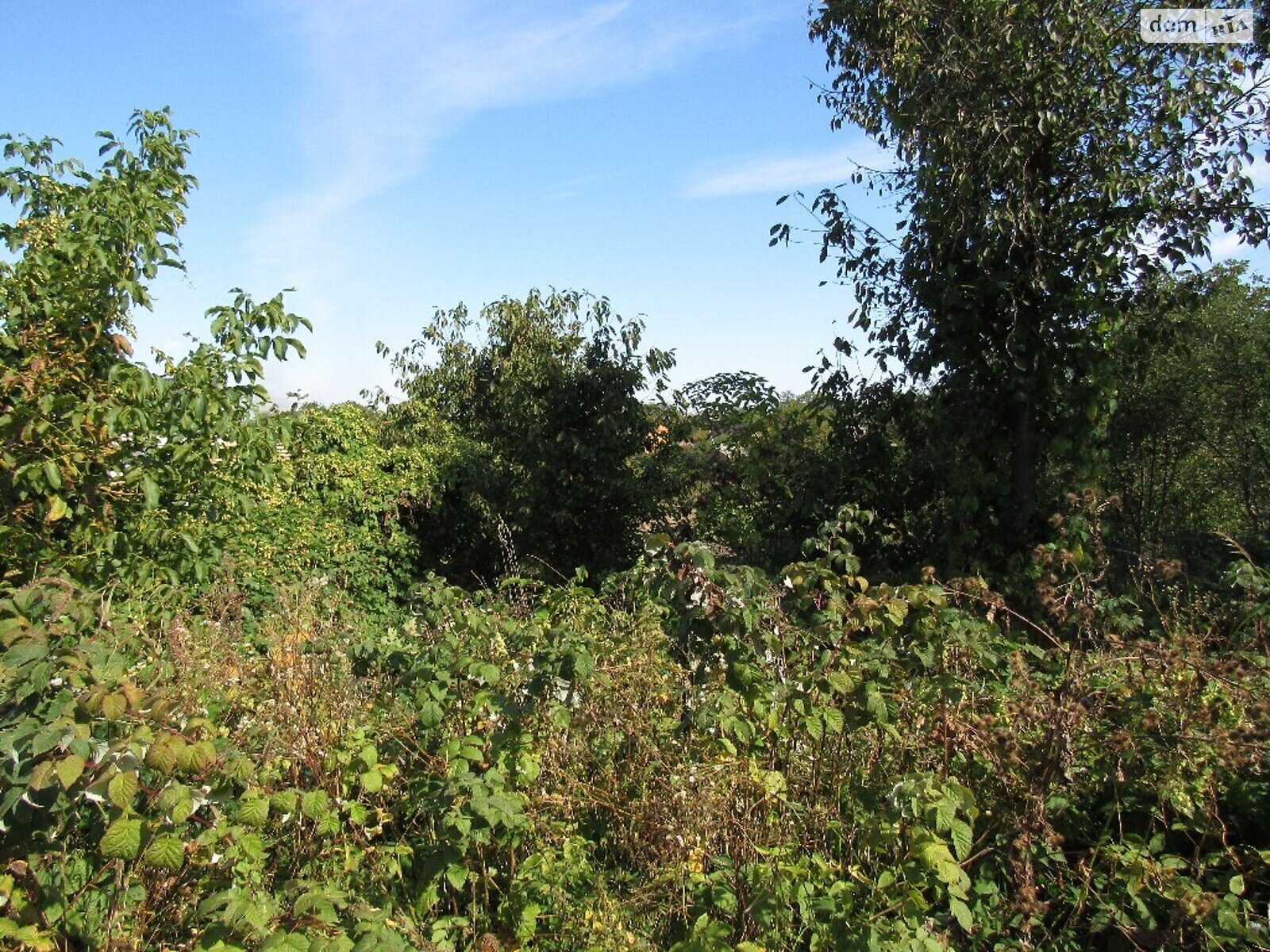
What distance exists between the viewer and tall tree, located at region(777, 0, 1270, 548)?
591 cm

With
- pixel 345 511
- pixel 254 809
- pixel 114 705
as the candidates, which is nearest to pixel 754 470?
pixel 345 511

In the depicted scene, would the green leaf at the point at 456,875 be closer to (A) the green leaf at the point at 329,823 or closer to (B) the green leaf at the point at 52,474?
(A) the green leaf at the point at 329,823

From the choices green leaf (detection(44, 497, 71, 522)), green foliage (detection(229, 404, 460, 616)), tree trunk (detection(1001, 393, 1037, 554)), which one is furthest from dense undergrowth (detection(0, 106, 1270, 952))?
green foliage (detection(229, 404, 460, 616))

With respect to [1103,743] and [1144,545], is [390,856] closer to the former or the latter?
[1103,743]

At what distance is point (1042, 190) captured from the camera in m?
6.12

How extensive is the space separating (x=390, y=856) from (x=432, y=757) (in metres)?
0.34

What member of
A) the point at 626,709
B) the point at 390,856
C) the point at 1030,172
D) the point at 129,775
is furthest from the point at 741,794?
the point at 1030,172

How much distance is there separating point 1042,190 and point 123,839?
5.85m

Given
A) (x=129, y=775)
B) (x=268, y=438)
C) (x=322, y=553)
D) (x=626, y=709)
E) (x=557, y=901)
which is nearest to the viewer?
(x=129, y=775)

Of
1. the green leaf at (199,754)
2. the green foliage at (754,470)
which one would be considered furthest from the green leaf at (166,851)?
the green foliage at (754,470)

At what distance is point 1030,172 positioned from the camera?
616 centimetres

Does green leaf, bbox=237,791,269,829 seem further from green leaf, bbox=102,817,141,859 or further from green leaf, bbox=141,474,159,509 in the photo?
green leaf, bbox=141,474,159,509

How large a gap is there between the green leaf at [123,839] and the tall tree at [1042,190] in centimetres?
518

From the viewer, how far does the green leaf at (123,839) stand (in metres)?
2.31
